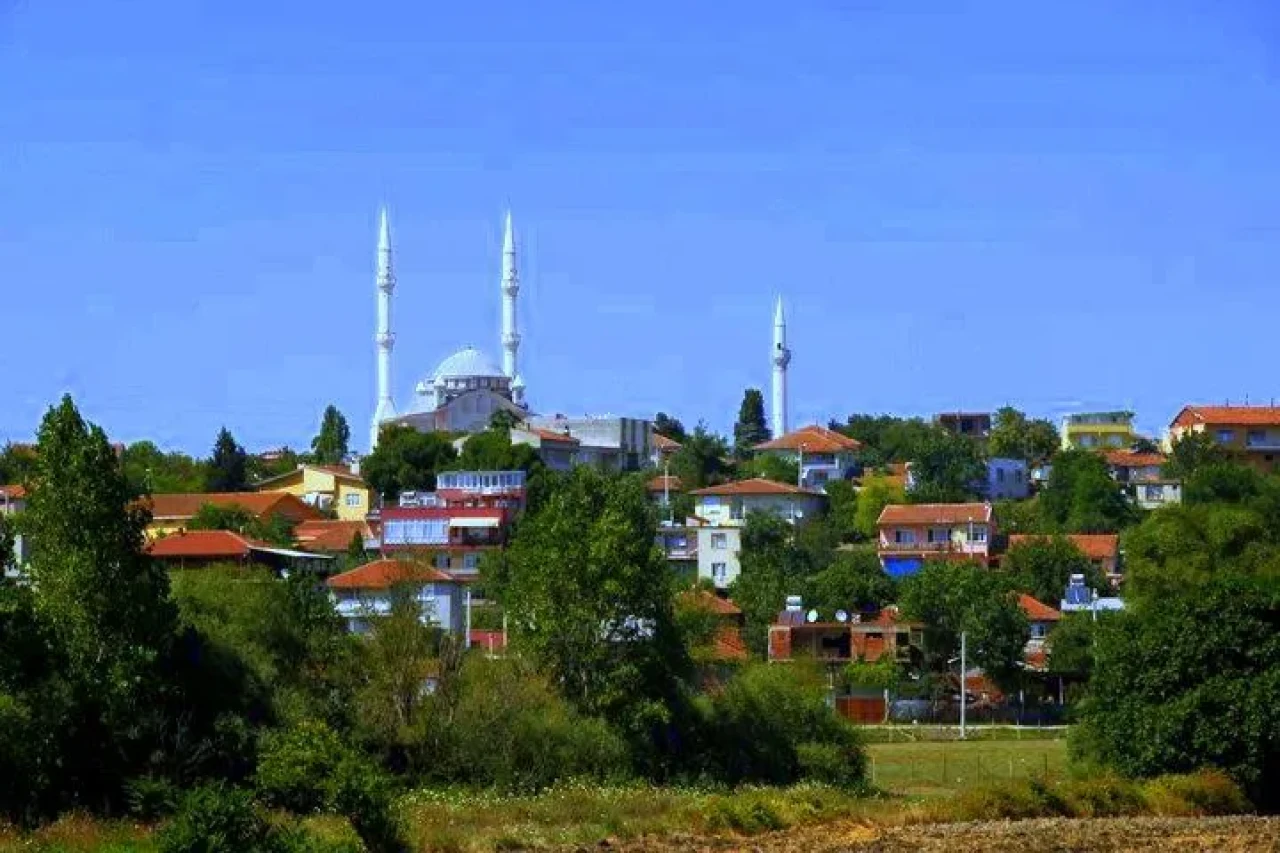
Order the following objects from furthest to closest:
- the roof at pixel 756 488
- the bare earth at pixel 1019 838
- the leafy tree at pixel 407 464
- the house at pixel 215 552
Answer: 1. the leafy tree at pixel 407 464
2. the roof at pixel 756 488
3. the house at pixel 215 552
4. the bare earth at pixel 1019 838

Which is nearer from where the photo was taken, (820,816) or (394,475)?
(820,816)

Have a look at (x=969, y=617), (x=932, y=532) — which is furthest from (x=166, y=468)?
(x=969, y=617)

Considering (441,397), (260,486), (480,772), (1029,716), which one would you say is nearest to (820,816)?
(480,772)

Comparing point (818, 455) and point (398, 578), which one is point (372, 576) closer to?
point (398, 578)

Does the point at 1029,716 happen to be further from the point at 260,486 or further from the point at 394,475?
the point at 260,486

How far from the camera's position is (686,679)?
48781mm

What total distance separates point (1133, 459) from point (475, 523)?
108 ft

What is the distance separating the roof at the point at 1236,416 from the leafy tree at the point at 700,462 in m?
21.5

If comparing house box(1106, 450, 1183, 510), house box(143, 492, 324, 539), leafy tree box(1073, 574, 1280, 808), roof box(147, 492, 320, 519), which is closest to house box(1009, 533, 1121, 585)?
house box(1106, 450, 1183, 510)

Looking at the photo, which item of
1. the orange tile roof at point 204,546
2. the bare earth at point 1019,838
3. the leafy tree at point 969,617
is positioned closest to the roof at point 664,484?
the leafy tree at point 969,617

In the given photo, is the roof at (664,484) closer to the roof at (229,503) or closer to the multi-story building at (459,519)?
the multi-story building at (459,519)

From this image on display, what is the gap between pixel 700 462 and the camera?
126312 mm

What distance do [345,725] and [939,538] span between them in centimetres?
5853

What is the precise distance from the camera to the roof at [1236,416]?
121438 mm
